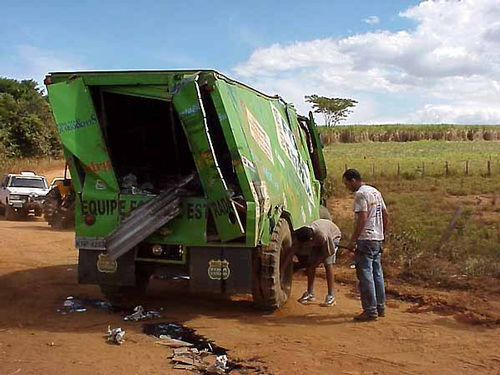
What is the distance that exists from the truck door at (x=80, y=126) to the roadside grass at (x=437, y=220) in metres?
5.58

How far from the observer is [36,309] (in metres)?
7.93

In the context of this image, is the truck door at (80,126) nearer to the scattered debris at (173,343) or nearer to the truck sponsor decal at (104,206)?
the truck sponsor decal at (104,206)

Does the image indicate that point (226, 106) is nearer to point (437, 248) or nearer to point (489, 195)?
point (437, 248)

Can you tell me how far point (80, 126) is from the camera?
7.34 meters

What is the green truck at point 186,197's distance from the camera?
701cm

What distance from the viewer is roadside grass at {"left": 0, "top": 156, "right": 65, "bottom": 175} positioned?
36.5 metres

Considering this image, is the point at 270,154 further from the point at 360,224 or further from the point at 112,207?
the point at 112,207

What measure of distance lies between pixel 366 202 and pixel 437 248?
4.56 m

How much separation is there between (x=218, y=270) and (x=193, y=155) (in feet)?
4.39

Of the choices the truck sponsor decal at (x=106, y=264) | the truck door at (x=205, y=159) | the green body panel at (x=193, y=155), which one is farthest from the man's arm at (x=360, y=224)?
the truck sponsor decal at (x=106, y=264)

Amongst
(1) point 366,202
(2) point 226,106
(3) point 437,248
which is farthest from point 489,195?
(2) point 226,106

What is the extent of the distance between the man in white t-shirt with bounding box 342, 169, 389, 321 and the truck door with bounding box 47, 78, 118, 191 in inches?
114

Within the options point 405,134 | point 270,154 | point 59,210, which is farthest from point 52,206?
point 405,134

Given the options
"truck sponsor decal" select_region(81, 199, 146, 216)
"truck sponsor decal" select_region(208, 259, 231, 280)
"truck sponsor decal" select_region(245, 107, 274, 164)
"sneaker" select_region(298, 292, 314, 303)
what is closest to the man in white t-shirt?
"truck sponsor decal" select_region(245, 107, 274, 164)
